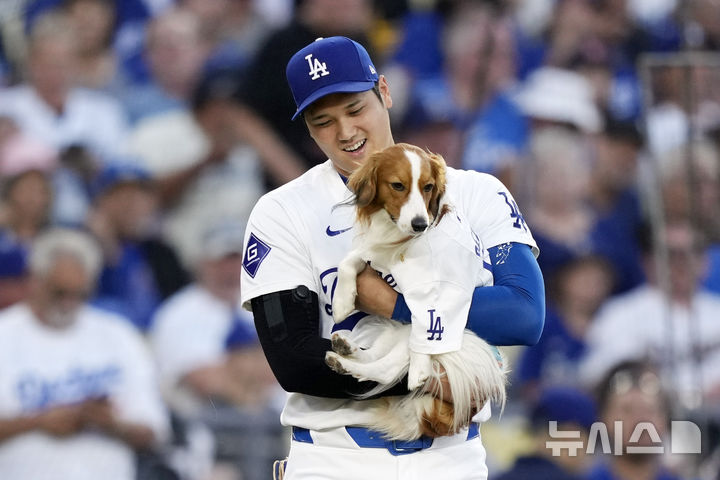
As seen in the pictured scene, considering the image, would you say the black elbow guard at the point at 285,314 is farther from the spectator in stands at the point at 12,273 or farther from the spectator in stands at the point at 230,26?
the spectator in stands at the point at 230,26

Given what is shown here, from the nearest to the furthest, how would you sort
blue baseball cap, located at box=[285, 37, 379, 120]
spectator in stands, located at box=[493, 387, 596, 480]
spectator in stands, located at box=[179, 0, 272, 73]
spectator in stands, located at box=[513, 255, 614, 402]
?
blue baseball cap, located at box=[285, 37, 379, 120]
spectator in stands, located at box=[493, 387, 596, 480]
spectator in stands, located at box=[513, 255, 614, 402]
spectator in stands, located at box=[179, 0, 272, 73]

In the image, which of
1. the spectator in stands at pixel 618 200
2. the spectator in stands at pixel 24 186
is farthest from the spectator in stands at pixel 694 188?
the spectator in stands at pixel 24 186

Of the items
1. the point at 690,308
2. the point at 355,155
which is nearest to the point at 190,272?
the point at 690,308

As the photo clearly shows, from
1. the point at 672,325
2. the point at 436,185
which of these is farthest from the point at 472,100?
the point at 436,185

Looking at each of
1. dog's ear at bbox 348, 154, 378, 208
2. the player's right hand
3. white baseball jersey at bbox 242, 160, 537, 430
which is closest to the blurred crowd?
the player's right hand

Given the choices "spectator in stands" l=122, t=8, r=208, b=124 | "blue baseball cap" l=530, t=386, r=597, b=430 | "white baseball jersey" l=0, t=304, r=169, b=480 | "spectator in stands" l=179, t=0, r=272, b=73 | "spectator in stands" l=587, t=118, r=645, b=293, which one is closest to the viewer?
"white baseball jersey" l=0, t=304, r=169, b=480

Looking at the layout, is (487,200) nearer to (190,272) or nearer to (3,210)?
(190,272)

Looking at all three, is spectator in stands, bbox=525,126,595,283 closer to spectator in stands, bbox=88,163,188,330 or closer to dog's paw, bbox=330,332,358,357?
spectator in stands, bbox=88,163,188,330
